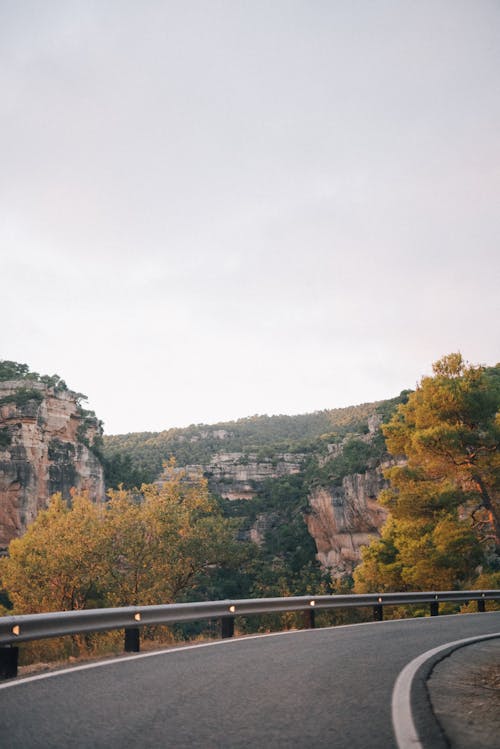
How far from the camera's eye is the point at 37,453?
67688 millimetres

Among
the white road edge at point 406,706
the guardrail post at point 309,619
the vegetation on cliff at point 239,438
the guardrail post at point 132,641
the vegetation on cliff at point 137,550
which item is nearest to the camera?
the white road edge at point 406,706

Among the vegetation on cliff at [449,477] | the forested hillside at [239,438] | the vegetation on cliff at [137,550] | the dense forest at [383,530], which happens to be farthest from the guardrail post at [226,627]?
the forested hillside at [239,438]

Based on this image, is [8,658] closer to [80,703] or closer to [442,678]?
[80,703]

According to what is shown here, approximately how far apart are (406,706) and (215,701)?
4.82 ft

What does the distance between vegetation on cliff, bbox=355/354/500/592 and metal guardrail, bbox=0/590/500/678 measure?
9551 mm

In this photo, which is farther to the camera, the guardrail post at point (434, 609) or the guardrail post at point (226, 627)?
the guardrail post at point (434, 609)

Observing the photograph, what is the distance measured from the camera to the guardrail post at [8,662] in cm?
593

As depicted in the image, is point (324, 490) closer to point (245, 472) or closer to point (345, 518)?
point (345, 518)

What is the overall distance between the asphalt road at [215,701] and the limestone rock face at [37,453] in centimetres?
6180

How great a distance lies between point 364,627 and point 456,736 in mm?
8306

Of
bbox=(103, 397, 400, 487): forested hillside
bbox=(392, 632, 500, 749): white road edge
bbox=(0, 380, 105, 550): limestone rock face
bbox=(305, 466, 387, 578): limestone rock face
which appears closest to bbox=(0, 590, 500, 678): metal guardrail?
bbox=(392, 632, 500, 749): white road edge

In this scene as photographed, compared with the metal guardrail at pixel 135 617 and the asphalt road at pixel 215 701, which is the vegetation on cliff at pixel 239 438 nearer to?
the metal guardrail at pixel 135 617

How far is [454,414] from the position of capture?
23641 millimetres

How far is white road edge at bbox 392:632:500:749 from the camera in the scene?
369 cm
